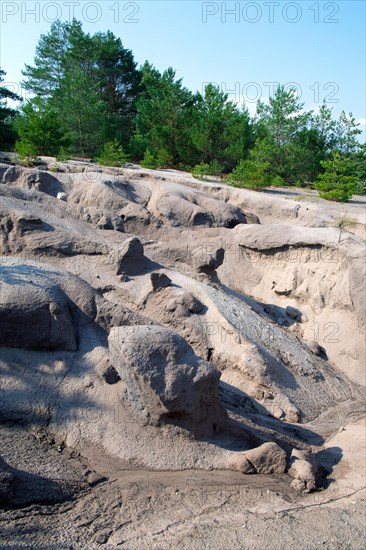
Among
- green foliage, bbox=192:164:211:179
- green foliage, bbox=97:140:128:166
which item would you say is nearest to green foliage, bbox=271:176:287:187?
green foliage, bbox=192:164:211:179

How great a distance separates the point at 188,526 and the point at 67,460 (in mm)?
1418

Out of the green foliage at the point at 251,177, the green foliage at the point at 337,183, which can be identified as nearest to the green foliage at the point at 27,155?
the green foliage at the point at 251,177

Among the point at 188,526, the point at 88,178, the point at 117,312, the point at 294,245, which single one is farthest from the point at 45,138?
the point at 188,526

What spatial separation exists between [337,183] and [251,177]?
2.58 metres

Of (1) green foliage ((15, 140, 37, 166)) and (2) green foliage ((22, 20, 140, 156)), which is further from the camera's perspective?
(2) green foliage ((22, 20, 140, 156))

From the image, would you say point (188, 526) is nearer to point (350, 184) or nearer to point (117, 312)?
point (117, 312)

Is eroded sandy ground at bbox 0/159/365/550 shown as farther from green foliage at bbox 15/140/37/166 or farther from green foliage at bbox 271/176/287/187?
green foliage at bbox 271/176/287/187

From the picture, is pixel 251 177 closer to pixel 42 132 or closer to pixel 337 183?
pixel 337 183

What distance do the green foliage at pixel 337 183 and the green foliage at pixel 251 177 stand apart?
1727 mm

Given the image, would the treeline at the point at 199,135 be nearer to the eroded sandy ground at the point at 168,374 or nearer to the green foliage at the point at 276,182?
the green foliage at the point at 276,182

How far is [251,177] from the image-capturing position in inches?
654

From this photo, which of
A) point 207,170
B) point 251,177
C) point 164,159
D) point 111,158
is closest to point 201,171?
point 207,170

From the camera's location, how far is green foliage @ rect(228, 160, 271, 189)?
16.6 m

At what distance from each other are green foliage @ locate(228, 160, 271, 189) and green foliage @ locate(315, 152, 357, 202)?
1.73 meters
